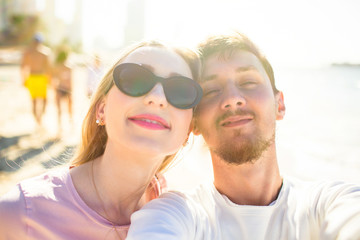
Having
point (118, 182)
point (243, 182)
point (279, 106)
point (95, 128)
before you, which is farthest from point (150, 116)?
point (279, 106)

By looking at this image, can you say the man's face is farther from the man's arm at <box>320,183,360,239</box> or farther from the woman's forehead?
the man's arm at <box>320,183,360,239</box>

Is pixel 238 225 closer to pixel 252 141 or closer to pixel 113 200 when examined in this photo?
pixel 252 141

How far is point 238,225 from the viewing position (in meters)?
2.06

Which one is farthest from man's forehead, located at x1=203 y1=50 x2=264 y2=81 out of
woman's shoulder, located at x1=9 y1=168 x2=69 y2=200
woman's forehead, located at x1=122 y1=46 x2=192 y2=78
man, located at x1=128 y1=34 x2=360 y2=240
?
woman's shoulder, located at x1=9 y1=168 x2=69 y2=200

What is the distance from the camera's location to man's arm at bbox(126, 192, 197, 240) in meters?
1.60

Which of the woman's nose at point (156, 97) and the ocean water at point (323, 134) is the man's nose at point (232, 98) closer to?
the woman's nose at point (156, 97)

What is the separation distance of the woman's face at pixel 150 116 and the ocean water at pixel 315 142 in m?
0.98

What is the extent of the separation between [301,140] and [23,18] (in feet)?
288

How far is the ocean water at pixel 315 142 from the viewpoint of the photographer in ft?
18.3

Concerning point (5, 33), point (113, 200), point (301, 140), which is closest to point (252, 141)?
point (113, 200)

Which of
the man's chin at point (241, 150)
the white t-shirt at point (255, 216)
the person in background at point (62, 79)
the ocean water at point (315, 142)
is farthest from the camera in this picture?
the person in background at point (62, 79)

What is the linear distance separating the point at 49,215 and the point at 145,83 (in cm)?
106

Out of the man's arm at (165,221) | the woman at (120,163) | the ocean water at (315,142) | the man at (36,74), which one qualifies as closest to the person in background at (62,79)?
the man at (36,74)

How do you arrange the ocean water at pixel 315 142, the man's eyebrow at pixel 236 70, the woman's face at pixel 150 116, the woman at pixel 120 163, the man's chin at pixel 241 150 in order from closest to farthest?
1. the woman at pixel 120 163
2. the woman's face at pixel 150 116
3. the man's chin at pixel 241 150
4. the man's eyebrow at pixel 236 70
5. the ocean water at pixel 315 142
